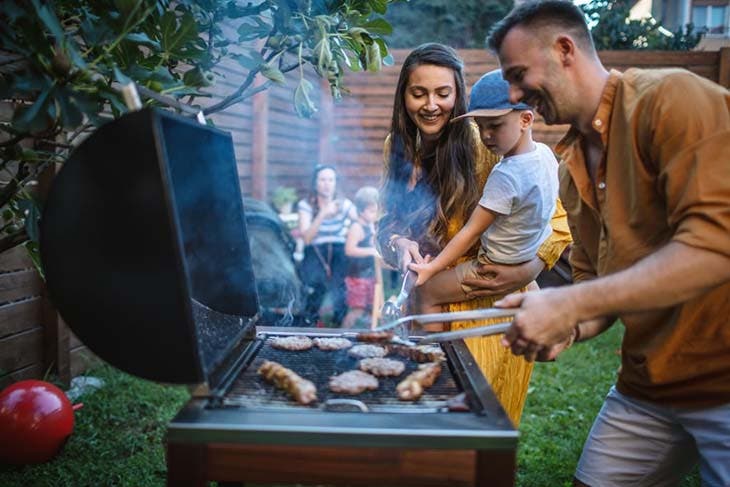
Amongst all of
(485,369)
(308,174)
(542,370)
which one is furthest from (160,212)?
(308,174)

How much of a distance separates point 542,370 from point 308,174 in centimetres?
627

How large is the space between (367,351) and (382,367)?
0.87 feet

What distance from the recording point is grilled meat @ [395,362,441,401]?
2.00 m

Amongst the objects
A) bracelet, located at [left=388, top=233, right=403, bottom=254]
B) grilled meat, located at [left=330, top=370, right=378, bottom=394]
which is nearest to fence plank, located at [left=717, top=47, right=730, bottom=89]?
bracelet, located at [left=388, top=233, right=403, bottom=254]

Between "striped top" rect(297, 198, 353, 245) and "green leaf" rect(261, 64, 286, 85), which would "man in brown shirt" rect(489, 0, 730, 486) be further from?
"striped top" rect(297, 198, 353, 245)

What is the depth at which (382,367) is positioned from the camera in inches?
A: 90.4

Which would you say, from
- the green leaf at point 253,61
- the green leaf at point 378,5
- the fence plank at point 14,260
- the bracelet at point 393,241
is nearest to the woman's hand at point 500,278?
the bracelet at point 393,241

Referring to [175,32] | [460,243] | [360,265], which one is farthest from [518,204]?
[360,265]

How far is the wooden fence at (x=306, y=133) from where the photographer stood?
4.84 meters

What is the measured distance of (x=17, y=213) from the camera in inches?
94.3

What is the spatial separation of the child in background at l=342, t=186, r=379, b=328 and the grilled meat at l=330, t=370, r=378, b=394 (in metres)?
4.78

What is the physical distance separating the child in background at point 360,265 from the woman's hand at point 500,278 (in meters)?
3.83

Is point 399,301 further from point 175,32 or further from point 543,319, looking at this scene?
point 175,32

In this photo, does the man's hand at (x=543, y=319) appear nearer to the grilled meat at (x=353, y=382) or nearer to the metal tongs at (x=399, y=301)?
the grilled meat at (x=353, y=382)
